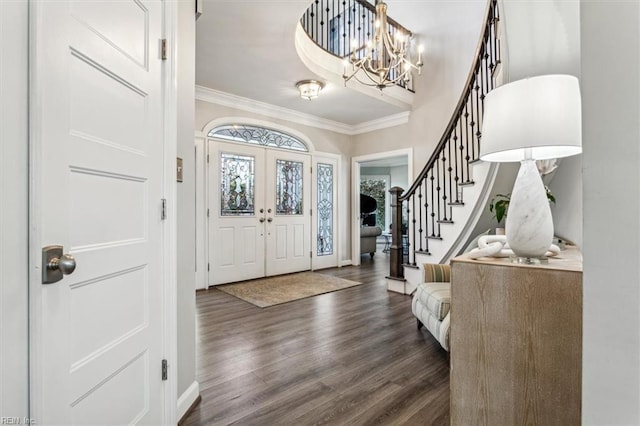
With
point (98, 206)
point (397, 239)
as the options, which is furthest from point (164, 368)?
point (397, 239)

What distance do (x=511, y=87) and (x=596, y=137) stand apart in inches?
28.1

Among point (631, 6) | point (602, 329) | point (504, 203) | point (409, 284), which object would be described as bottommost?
point (409, 284)

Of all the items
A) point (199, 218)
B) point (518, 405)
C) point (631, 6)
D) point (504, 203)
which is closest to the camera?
point (631, 6)

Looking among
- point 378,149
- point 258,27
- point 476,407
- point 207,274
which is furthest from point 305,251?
point 476,407

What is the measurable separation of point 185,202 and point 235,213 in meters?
2.92

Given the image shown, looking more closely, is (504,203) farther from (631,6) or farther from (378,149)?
(378,149)

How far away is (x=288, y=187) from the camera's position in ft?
17.1

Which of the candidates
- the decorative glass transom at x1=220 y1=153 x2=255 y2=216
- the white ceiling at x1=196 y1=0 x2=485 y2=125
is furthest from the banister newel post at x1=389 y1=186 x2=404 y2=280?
the decorative glass transom at x1=220 y1=153 x2=255 y2=216

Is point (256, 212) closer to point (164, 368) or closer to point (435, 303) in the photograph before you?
point (435, 303)

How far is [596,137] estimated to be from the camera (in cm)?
60

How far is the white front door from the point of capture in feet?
14.4

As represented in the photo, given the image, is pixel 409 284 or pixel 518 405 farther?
pixel 409 284

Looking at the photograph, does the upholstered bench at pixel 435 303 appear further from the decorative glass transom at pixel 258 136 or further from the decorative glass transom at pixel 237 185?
the decorative glass transom at pixel 258 136

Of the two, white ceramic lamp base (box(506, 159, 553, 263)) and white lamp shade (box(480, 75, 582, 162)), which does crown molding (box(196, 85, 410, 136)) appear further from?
white ceramic lamp base (box(506, 159, 553, 263))
